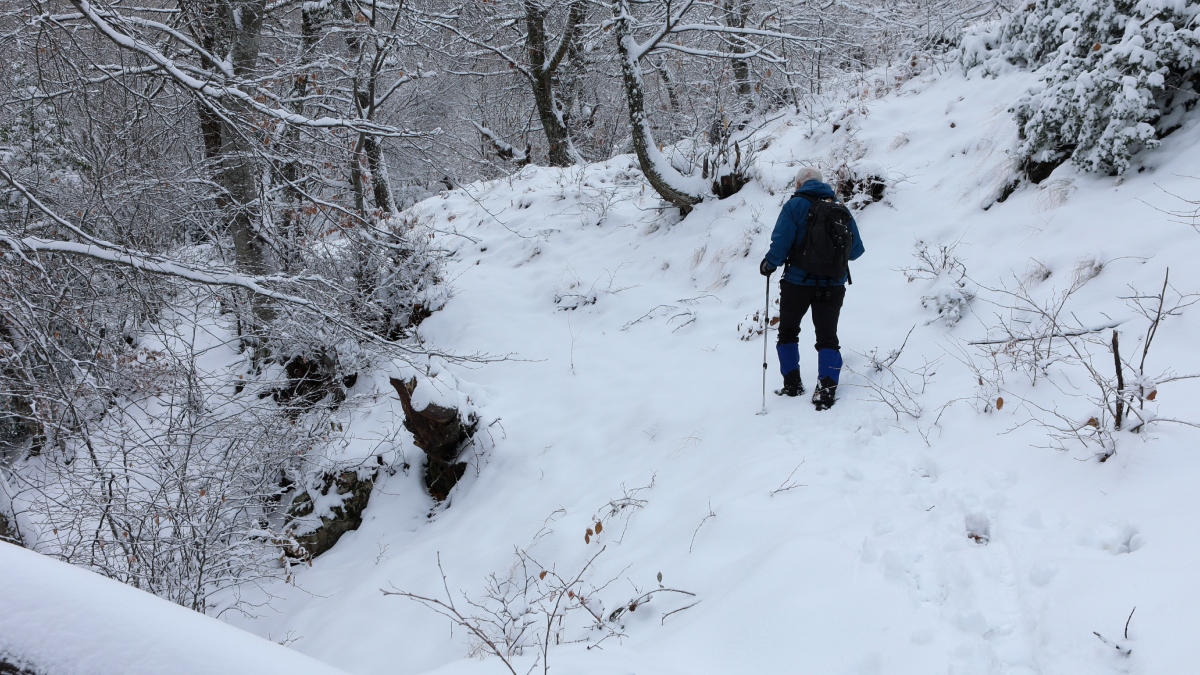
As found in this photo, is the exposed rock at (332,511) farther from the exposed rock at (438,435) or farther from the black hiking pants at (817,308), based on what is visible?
the black hiking pants at (817,308)

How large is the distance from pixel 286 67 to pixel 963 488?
22.4ft

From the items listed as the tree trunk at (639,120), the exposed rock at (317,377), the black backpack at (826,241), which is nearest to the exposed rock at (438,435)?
the exposed rock at (317,377)

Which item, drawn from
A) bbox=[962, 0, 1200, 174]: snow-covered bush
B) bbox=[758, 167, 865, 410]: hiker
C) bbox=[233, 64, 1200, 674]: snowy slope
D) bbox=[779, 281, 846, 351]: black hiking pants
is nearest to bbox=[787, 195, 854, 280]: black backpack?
bbox=[758, 167, 865, 410]: hiker

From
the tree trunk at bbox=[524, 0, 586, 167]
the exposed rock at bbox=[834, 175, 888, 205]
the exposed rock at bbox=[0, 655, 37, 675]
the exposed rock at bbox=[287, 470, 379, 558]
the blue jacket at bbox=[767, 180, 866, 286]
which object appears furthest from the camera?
the tree trunk at bbox=[524, 0, 586, 167]

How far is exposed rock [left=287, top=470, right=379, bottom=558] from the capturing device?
598cm

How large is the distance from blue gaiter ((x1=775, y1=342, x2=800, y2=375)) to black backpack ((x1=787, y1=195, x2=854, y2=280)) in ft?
2.10

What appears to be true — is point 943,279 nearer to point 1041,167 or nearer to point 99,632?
point 1041,167

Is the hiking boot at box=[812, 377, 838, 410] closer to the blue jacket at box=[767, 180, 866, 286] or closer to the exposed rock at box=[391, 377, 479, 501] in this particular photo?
the blue jacket at box=[767, 180, 866, 286]

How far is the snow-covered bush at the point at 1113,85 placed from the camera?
5.03 metres

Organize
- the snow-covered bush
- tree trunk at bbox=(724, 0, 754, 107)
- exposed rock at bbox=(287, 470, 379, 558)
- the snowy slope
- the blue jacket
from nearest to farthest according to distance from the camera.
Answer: the snowy slope → the blue jacket → the snow-covered bush → exposed rock at bbox=(287, 470, 379, 558) → tree trunk at bbox=(724, 0, 754, 107)

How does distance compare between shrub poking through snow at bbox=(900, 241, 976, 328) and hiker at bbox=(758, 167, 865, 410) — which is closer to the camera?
hiker at bbox=(758, 167, 865, 410)

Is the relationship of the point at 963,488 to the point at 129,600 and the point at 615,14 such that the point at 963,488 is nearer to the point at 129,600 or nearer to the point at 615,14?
the point at 129,600

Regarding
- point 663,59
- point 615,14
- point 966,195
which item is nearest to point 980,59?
point 966,195

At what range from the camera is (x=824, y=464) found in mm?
4117
